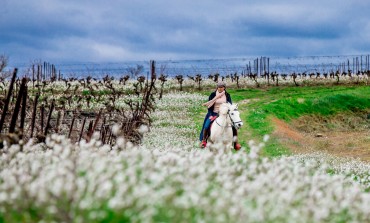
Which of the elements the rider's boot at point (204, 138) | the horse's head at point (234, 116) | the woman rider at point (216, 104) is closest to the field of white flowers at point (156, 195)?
the horse's head at point (234, 116)

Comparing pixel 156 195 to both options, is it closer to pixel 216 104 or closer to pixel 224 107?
pixel 224 107

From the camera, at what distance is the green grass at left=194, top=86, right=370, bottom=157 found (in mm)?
35231

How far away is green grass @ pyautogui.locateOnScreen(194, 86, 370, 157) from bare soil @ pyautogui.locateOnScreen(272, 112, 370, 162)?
2.36 feet

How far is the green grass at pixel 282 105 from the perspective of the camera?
35231mm

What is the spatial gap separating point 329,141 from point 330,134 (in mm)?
4487

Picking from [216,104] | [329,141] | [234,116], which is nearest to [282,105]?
[329,141]

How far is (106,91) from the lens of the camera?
56875mm

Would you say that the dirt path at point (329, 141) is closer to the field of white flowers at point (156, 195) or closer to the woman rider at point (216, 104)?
the woman rider at point (216, 104)

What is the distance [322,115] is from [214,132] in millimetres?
25877

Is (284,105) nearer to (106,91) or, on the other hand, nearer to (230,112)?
(106,91)

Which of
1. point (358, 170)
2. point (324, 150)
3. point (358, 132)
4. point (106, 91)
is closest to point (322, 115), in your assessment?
point (358, 132)

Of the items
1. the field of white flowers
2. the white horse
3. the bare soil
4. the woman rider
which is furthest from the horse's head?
the field of white flowers

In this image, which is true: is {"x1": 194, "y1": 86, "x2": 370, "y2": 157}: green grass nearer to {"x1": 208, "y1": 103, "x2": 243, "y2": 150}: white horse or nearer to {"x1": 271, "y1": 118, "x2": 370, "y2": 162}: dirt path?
{"x1": 271, "y1": 118, "x2": 370, "y2": 162}: dirt path

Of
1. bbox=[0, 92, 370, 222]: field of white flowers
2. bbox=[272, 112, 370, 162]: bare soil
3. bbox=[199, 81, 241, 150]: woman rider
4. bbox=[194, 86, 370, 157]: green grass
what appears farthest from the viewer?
bbox=[194, 86, 370, 157]: green grass
